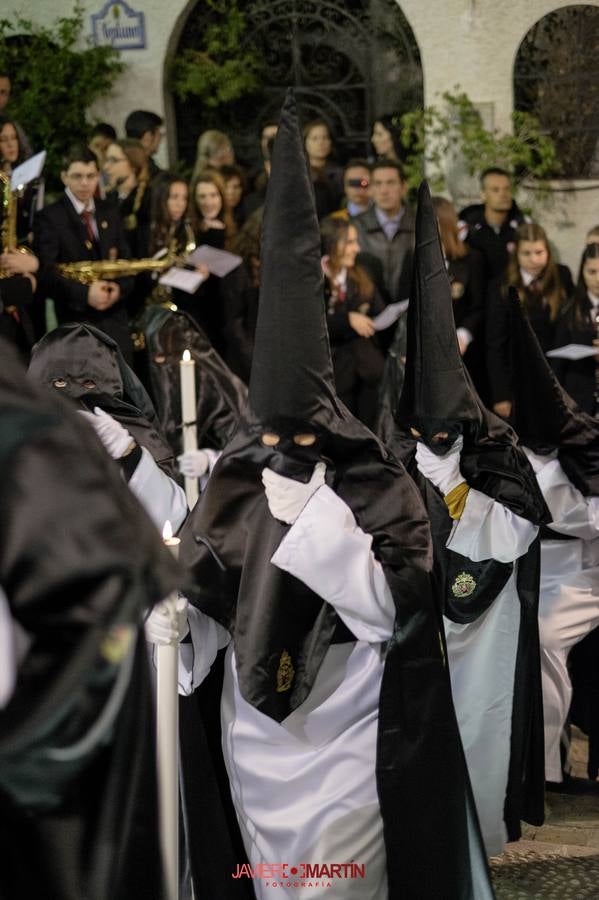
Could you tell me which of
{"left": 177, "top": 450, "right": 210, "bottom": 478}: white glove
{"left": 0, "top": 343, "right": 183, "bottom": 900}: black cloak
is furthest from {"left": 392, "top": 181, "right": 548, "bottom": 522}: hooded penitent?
A: {"left": 0, "top": 343, "right": 183, "bottom": 900}: black cloak

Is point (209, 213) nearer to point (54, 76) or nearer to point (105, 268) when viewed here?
point (105, 268)

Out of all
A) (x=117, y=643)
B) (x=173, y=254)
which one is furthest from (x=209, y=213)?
(x=117, y=643)

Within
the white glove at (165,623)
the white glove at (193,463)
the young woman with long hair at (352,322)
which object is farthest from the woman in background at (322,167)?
the white glove at (165,623)

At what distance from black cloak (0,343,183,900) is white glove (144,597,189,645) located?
0.75 metres

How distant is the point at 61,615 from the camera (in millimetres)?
1492

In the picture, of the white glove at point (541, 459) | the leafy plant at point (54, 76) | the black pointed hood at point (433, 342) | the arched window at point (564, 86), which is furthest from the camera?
the leafy plant at point (54, 76)

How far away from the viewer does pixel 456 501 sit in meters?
4.17

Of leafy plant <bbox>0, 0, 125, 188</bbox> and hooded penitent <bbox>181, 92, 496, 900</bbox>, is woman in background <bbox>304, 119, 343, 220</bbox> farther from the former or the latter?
hooded penitent <bbox>181, 92, 496, 900</bbox>

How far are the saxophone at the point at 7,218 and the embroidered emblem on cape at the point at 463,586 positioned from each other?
351 cm

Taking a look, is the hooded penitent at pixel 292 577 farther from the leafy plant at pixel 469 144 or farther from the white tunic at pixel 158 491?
the leafy plant at pixel 469 144

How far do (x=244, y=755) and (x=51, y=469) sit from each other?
208 centimetres

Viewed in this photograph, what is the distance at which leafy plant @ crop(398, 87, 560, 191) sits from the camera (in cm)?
959

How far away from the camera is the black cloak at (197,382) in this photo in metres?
5.67

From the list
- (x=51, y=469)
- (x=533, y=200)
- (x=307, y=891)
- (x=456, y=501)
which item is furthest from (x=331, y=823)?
(x=533, y=200)
